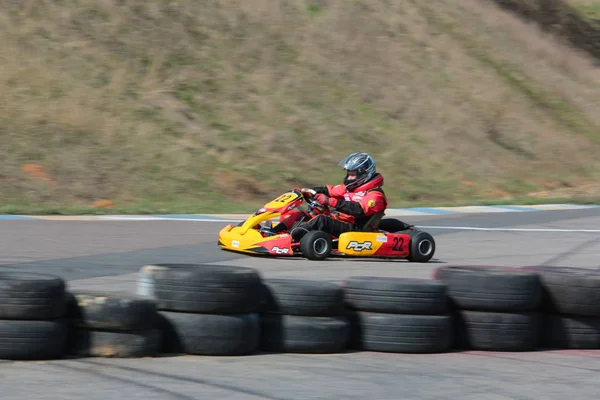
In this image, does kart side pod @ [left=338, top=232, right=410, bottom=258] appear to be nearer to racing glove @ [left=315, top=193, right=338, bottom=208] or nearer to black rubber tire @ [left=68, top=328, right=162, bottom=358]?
racing glove @ [left=315, top=193, right=338, bottom=208]

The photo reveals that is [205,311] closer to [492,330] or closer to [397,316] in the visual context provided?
[397,316]

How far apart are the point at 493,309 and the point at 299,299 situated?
1397mm

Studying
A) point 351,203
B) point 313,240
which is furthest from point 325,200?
point 313,240

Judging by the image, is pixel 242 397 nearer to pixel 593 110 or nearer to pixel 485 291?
pixel 485 291

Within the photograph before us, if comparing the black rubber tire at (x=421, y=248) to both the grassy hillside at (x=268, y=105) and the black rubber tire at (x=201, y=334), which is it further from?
the grassy hillside at (x=268, y=105)

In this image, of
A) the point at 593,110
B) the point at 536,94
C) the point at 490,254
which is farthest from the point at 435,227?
the point at 593,110

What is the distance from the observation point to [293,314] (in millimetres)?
6371

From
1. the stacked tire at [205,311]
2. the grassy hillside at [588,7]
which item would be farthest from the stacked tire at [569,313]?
the grassy hillside at [588,7]

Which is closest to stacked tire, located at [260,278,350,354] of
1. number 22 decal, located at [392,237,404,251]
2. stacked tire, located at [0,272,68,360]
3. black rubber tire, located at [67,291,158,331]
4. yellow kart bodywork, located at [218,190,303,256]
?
black rubber tire, located at [67,291,158,331]

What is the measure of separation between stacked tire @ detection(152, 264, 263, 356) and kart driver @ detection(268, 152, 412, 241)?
5.44 meters

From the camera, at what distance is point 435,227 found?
1664cm

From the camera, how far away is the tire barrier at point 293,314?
5738 mm

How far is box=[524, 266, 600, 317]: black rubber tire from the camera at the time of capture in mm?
6875

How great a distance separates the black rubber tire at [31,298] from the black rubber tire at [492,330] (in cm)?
272
